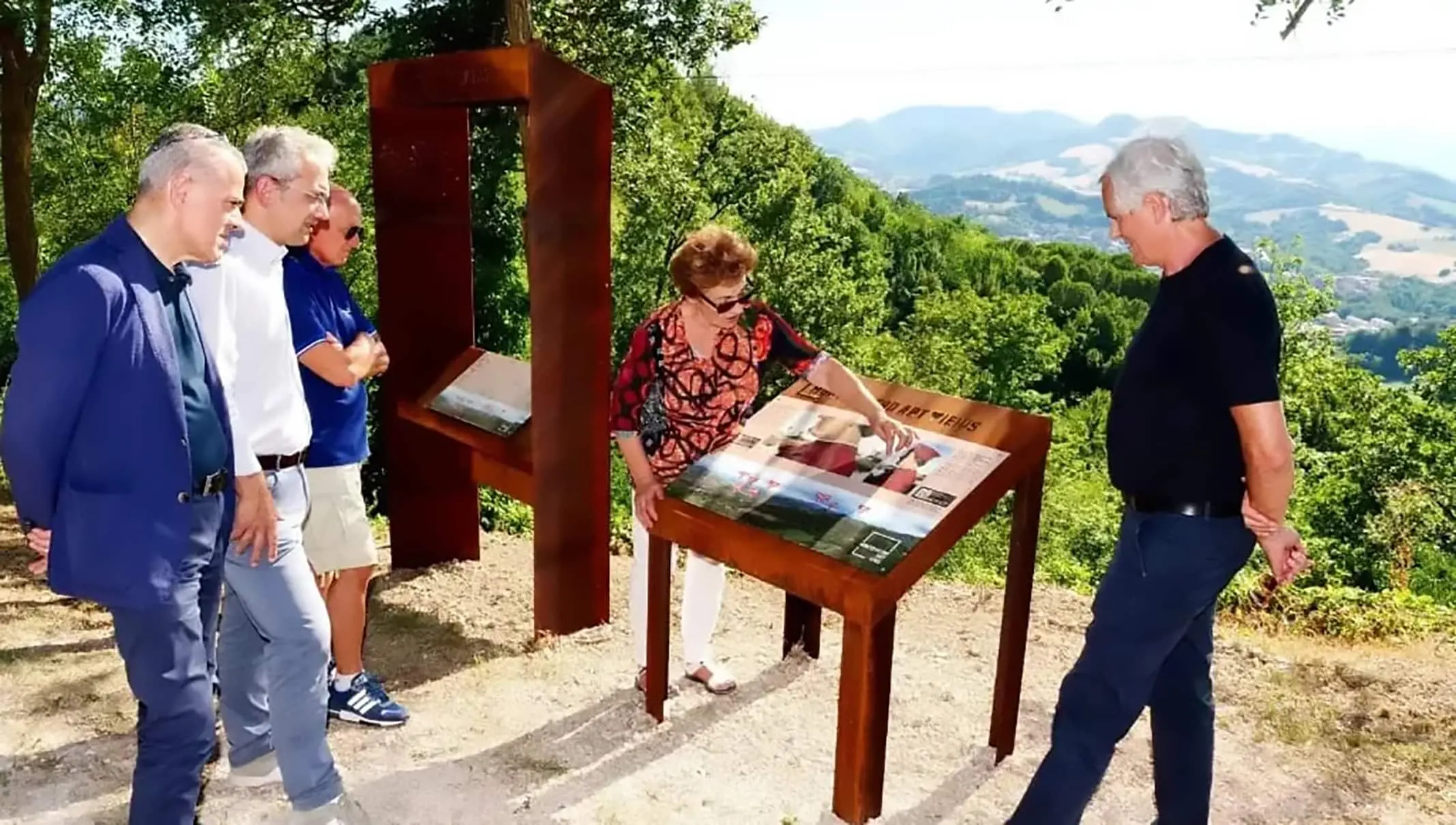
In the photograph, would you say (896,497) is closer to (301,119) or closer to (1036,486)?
(1036,486)

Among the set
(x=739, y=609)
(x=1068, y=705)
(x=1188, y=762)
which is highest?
(x=1068, y=705)

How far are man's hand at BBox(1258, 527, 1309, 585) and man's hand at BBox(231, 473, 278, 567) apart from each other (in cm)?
219

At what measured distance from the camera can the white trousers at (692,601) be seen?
141 inches

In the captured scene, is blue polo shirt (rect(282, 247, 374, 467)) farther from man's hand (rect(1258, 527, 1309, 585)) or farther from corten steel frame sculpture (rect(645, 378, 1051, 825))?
man's hand (rect(1258, 527, 1309, 585))

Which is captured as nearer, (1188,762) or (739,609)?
(1188,762)

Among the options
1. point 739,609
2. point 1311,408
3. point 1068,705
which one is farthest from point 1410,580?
point 1068,705

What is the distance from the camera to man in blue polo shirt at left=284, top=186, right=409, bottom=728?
116 inches

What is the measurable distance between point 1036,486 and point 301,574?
76.5 inches

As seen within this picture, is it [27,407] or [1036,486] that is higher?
[27,407]

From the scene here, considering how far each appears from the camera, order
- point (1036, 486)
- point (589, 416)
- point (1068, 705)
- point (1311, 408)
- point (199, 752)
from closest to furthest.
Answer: point (199, 752) → point (1068, 705) → point (1036, 486) → point (589, 416) → point (1311, 408)

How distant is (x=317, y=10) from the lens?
1259 cm

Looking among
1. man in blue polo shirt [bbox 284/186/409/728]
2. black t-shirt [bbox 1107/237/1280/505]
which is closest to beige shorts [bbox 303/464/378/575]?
man in blue polo shirt [bbox 284/186/409/728]

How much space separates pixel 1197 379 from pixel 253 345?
210 cm

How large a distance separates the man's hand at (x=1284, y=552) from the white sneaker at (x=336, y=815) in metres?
2.30
